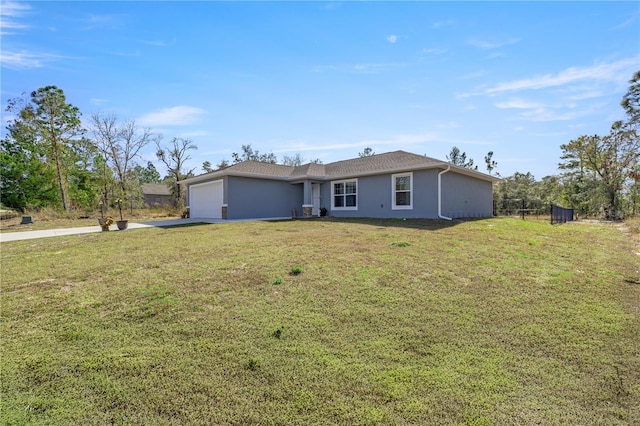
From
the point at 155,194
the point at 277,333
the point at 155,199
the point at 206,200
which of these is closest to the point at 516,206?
the point at 206,200

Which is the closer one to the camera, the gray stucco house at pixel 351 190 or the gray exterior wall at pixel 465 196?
the gray stucco house at pixel 351 190

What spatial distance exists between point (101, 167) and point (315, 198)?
85.1 feet

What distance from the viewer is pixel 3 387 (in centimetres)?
257

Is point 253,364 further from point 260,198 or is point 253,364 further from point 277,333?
point 260,198

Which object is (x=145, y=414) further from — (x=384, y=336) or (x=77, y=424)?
(x=384, y=336)

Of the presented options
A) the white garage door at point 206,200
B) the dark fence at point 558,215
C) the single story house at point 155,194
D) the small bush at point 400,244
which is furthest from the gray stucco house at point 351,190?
the single story house at point 155,194

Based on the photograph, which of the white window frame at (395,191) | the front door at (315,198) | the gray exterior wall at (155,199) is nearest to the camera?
the white window frame at (395,191)

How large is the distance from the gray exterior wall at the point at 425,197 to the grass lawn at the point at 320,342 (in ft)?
25.3

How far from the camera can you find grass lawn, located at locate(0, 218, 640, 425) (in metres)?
2.30

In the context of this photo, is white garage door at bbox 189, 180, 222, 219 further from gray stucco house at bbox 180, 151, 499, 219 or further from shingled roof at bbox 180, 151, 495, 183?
shingled roof at bbox 180, 151, 495, 183

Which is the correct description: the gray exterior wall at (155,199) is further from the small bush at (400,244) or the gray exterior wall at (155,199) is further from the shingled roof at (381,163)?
the small bush at (400,244)

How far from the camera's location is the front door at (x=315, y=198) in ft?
60.1

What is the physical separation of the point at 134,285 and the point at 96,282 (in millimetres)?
802

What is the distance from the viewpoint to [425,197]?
45.0 ft
